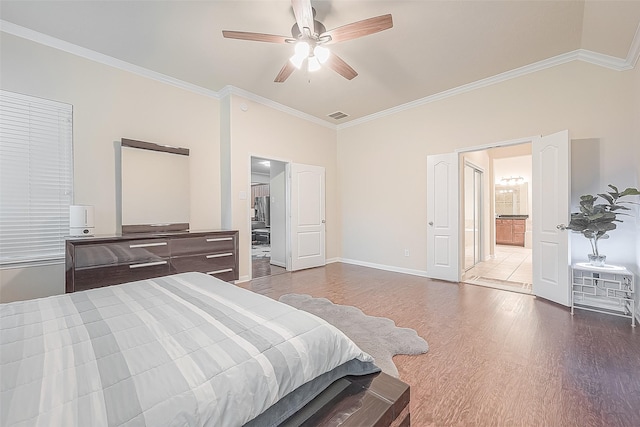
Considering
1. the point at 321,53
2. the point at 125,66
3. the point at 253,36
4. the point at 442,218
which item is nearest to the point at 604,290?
the point at 442,218

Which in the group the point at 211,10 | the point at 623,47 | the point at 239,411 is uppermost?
the point at 211,10

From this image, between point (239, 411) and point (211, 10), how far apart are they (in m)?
3.18

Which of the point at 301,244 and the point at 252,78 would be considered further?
the point at 301,244

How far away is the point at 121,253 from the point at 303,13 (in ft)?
9.51

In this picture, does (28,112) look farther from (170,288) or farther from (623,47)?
(623,47)

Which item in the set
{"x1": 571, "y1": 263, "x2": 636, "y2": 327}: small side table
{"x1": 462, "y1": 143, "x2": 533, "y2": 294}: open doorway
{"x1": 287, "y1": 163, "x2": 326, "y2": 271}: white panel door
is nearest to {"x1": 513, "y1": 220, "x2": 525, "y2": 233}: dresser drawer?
{"x1": 462, "y1": 143, "x2": 533, "y2": 294}: open doorway

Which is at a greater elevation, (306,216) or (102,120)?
(102,120)

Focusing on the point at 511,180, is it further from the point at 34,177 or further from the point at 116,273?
the point at 34,177

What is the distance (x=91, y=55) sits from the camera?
319 centimetres

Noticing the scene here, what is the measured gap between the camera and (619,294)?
9.65ft

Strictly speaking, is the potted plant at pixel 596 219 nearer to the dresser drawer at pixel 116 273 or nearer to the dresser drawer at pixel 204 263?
the dresser drawer at pixel 204 263

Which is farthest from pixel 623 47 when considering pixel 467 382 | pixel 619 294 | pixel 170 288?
pixel 170 288

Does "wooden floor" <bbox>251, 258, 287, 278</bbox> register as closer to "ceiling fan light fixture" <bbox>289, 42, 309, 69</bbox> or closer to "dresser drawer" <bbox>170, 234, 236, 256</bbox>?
"dresser drawer" <bbox>170, 234, 236, 256</bbox>

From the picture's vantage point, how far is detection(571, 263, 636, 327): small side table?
9.05 ft
